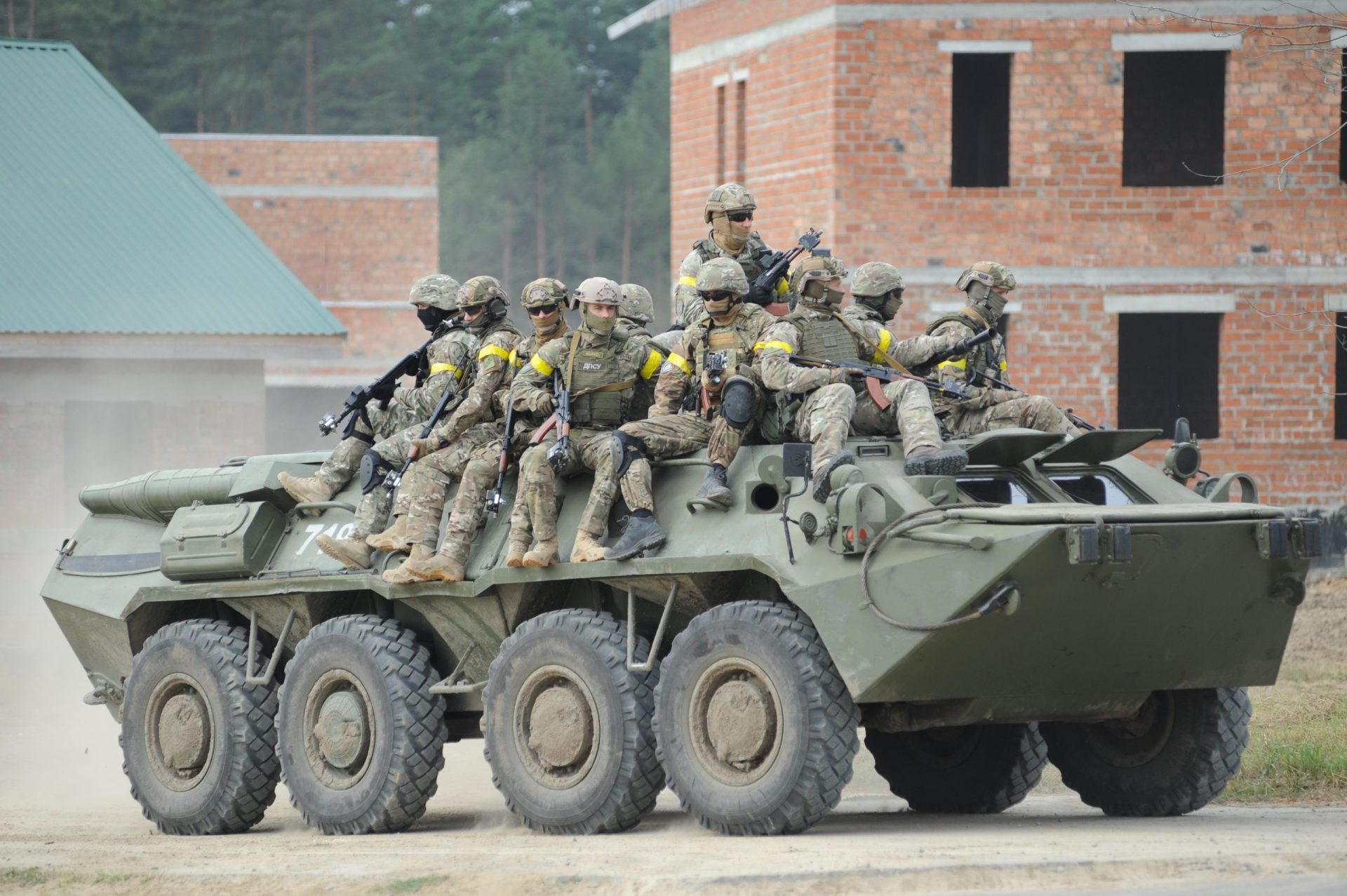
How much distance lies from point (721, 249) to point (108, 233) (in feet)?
48.5

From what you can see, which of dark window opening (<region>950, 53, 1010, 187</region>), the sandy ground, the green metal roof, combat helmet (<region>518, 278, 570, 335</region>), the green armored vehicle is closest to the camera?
the sandy ground

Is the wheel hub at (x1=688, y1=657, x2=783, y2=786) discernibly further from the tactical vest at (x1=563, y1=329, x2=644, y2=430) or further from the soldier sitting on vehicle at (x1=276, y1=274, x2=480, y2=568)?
the soldier sitting on vehicle at (x1=276, y1=274, x2=480, y2=568)

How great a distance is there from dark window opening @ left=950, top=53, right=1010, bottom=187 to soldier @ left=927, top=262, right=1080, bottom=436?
14.3 m

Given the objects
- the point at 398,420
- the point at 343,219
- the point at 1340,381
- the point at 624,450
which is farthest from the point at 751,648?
the point at 343,219

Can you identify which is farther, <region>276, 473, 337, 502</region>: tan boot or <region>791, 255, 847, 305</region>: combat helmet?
<region>276, 473, 337, 502</region>: tan boot

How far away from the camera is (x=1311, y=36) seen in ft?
76.6

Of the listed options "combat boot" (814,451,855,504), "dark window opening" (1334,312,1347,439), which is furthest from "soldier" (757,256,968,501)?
"dark window opening" (1334,312,1347,439)

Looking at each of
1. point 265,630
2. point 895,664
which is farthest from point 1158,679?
point 265,630

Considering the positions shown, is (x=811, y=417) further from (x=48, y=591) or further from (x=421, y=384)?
(x=48, y=591)

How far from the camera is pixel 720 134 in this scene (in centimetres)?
2756

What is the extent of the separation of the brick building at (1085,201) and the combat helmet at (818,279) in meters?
12.0

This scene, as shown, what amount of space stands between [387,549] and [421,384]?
115 cm

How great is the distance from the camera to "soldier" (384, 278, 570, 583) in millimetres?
12656

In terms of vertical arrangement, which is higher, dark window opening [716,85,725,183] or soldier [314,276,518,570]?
dark window opening [716,85,725,183]
